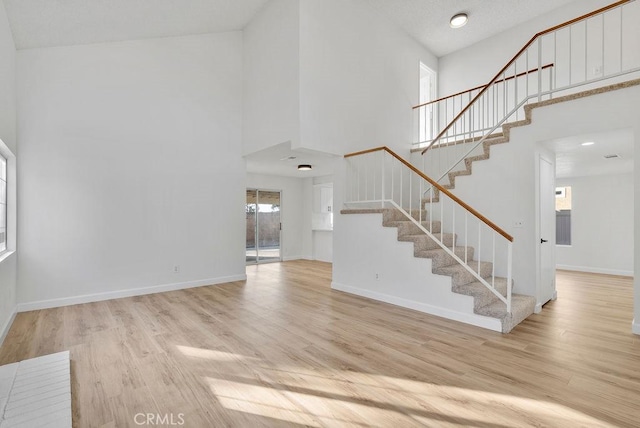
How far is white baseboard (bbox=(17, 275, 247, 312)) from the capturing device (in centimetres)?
402

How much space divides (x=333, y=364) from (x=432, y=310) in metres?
1.81

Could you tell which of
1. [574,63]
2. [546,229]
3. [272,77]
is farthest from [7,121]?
[574,63]

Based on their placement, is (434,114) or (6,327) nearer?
(6,327)

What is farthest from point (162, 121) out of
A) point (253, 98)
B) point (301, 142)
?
point (301, 142)

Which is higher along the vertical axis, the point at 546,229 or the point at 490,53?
the point at 490,53

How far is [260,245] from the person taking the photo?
833 centimetres

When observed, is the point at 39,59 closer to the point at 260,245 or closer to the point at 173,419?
the point at 173,419

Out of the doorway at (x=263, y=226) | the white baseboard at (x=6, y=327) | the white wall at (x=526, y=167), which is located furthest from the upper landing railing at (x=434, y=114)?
the white baseboard at (x=6, y=327)

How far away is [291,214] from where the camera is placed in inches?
349

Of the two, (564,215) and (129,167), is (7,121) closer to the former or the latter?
(129,167)

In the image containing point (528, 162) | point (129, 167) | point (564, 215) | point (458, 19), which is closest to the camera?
point (528, 162)

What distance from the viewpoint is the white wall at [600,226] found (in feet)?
20.8

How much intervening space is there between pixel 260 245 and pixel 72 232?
4.51m

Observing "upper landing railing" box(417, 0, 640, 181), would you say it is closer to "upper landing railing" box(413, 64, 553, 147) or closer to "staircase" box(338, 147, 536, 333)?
"upper landing railing" box(413, 64, 553, 147)
